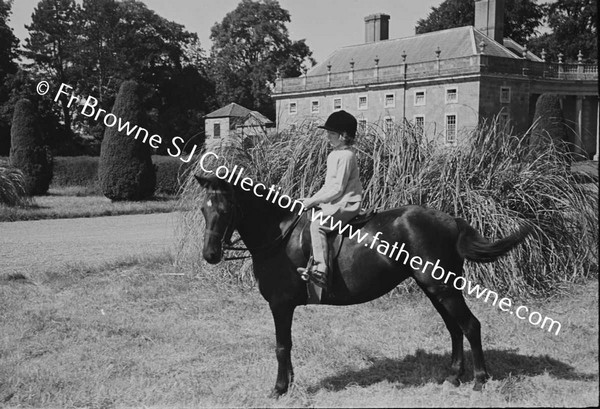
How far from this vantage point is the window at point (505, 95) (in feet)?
134

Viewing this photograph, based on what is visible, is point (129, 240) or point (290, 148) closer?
point (290, 148)

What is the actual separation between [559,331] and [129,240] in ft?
31.1

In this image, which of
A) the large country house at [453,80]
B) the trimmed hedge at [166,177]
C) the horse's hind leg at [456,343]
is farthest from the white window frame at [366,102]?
the horse's hind leg at [456,343]

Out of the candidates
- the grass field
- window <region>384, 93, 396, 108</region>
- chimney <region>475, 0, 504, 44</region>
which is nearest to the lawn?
the grass field

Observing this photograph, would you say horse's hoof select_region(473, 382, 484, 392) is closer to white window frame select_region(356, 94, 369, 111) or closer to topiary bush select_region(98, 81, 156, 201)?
topiary bush select_region(98, 81, 156, 201)

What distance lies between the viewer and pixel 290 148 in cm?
845

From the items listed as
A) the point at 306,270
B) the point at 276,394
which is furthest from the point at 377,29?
the point at 276,394

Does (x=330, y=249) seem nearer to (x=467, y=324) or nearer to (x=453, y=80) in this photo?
(x=467, y=324)

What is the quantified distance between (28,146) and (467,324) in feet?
71.4

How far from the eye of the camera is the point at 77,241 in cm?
1241

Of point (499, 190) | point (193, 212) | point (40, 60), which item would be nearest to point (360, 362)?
point (499, 190)

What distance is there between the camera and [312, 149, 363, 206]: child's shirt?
14.0ft

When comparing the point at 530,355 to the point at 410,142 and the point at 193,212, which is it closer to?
the point at 410,142

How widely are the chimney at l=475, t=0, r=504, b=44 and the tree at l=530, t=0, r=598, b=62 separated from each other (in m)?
3.99
